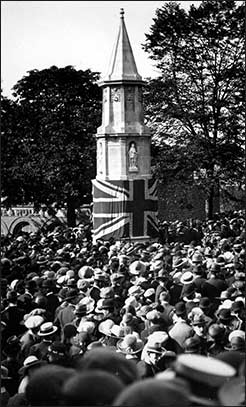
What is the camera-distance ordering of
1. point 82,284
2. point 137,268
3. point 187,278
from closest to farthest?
point 187,278 < point 82,284 < point 137,268

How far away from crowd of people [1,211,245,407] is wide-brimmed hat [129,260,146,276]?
0.08ft

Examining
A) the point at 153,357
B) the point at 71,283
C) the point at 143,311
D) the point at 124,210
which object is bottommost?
the point at 153,357

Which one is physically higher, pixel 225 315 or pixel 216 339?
pixel 225 315

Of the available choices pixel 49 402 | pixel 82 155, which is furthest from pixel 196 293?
pixel 82 155

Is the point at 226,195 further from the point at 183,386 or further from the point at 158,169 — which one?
the point at 183,386

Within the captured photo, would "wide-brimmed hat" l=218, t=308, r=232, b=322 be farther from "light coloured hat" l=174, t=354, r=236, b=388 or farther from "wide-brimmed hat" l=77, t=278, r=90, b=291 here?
"light coloured hat" l=174, t=354, r=236, b=388

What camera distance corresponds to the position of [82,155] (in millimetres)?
27312

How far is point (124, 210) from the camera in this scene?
62.1 ft

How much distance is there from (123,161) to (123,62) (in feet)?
9.01

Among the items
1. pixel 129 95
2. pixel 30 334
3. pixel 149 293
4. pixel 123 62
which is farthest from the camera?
pixel 129 95

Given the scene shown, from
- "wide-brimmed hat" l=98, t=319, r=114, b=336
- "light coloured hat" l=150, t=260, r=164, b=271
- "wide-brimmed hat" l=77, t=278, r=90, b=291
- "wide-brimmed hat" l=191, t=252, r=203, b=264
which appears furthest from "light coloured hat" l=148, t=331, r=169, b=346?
"wide-brimmed hat" l=191, t=252, r=203, b=264

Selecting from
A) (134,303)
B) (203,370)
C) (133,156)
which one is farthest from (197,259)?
(133,156)

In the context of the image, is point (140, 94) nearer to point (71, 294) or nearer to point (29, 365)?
point (71, 294)

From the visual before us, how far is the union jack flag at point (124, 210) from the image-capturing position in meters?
19.0
